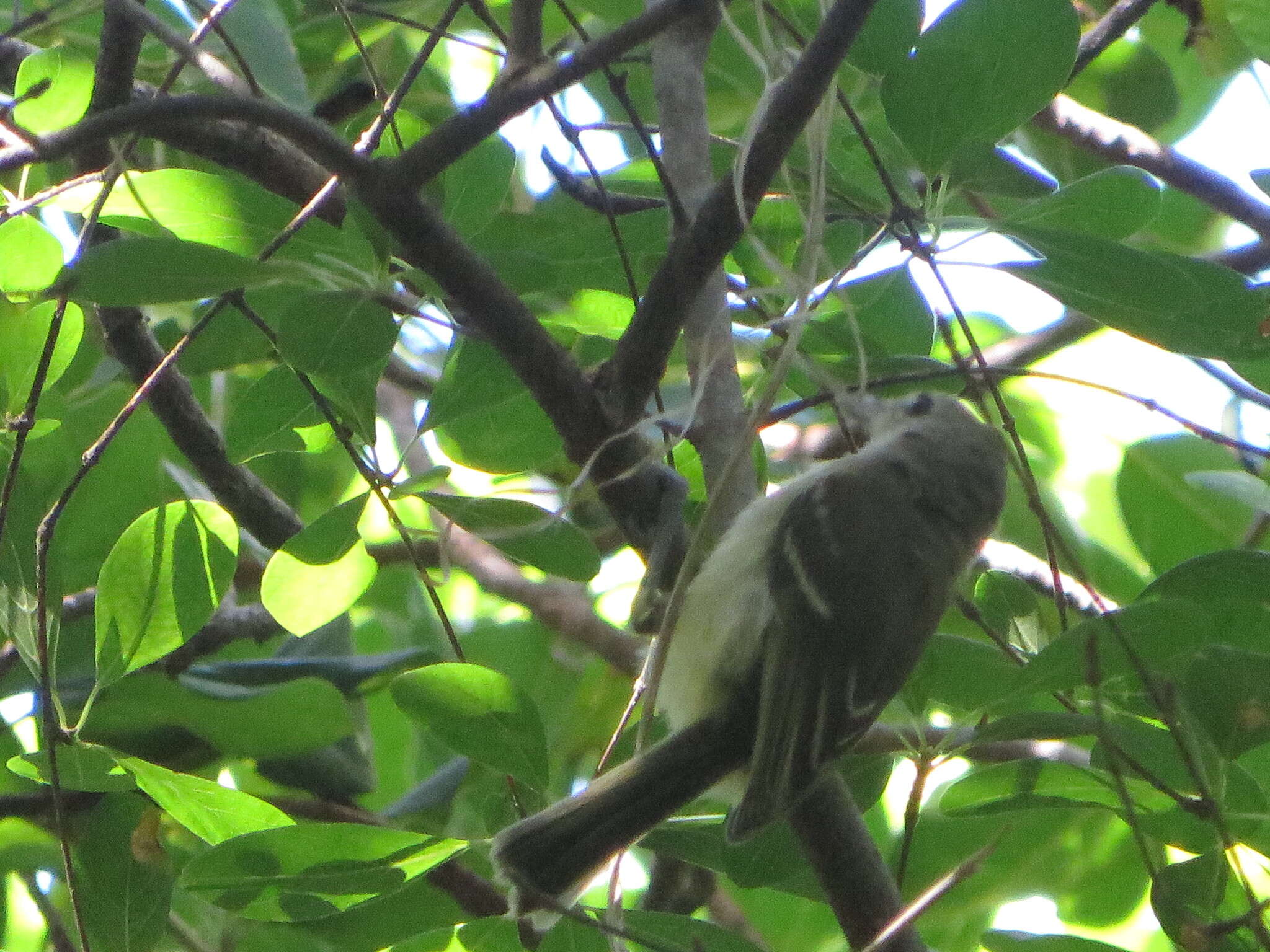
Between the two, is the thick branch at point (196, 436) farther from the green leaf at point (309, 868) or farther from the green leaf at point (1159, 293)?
the green leaf at point (1159, 293)

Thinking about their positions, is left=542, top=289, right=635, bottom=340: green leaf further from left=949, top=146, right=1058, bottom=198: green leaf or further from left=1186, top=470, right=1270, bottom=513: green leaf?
left=1186, top=470, right=1270, bottom=513: green leaf

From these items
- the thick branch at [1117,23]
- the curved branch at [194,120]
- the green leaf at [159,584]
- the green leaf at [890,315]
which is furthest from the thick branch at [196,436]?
the thick branch at [1117,23]

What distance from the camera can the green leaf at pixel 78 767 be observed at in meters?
1.89

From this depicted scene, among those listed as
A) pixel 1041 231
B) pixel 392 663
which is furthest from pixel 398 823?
pixel 1041 231

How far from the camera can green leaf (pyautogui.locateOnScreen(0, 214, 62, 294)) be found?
2059 millimetres

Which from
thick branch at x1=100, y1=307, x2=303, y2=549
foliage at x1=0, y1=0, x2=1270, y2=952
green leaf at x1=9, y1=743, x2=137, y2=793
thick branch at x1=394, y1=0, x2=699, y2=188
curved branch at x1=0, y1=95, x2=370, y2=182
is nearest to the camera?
curved branch at x1=0, y1=95, x2=370, y2=182

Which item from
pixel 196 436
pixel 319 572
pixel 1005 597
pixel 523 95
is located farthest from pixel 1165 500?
pixel 196 436

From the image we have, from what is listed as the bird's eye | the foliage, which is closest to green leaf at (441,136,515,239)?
the foliage

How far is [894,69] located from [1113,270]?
16.3 inches

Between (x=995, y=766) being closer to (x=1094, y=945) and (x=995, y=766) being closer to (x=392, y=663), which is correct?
(x=1094, y=945)

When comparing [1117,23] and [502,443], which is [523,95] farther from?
[1117,23]

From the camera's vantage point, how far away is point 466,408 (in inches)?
81.3

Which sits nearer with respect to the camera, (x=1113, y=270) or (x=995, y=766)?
(x=1113, y=270)

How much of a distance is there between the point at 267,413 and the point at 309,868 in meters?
0.73
